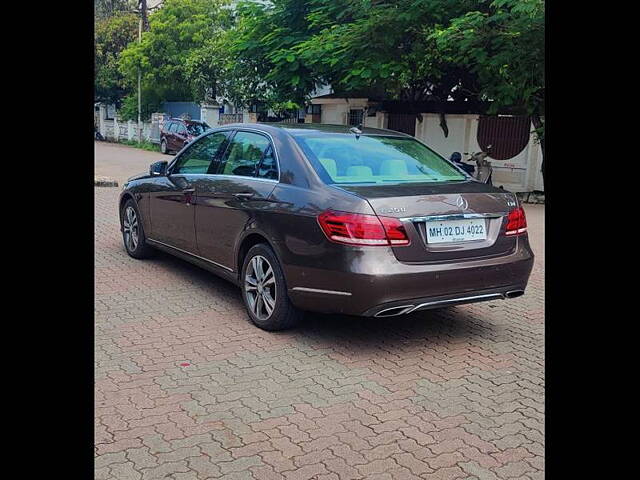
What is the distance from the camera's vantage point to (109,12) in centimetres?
5022

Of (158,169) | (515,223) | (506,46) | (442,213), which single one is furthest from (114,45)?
→ (442,213)

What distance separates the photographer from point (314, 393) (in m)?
3.93

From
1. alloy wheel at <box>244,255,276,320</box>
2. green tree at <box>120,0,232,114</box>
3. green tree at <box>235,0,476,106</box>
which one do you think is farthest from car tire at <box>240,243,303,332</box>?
green tree at <box>120,0,232,114</box>

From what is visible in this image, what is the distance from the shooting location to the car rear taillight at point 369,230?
4230 millimetres

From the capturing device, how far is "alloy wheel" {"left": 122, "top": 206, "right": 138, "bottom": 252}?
7320 millimetres

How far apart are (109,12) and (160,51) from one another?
2265cm

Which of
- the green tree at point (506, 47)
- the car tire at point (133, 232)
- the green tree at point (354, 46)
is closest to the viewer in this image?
the car tire at point (133, 232)

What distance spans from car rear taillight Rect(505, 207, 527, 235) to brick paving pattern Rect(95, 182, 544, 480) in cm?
87

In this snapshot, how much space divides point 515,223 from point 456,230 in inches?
23.8

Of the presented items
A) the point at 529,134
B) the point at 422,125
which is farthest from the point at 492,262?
the point at 422,125

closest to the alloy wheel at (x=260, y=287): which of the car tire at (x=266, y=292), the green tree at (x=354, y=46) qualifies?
the car tire at (x=266, y=292)

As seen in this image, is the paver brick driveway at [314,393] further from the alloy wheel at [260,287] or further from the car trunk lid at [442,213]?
the car trunk lid at [442,213]

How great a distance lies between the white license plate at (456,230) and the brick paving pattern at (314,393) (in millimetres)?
854
